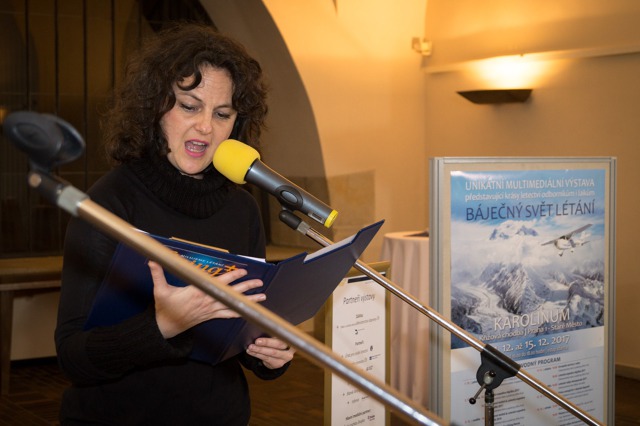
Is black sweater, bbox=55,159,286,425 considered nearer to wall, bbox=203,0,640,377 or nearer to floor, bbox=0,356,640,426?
floor, bbox=0,356,640,426

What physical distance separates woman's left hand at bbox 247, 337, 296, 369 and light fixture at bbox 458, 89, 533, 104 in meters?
5.17

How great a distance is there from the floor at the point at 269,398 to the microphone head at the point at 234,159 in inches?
Result: 137

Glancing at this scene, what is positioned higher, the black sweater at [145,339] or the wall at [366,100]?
the wall at [366,100]

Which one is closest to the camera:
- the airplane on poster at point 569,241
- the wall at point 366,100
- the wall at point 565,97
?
the airplane on poster at point 569,241

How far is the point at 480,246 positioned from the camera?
328 cm

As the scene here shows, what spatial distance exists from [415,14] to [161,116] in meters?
6.17

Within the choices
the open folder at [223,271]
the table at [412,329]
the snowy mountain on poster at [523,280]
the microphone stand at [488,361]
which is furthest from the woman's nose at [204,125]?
the table at [412,329]

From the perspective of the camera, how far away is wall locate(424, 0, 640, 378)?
6172 millimetres

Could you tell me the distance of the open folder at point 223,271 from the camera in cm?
149

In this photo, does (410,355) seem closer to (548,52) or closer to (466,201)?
(466,201)

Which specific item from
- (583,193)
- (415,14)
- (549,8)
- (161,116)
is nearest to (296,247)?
(415,14)

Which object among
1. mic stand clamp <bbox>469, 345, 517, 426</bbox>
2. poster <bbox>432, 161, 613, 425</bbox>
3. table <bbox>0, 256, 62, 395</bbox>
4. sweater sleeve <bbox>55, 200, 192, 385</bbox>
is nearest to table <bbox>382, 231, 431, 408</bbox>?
poster <bbox>432, 161, 613, 425</bbox>

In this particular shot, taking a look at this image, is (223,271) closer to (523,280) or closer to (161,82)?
(161,82)

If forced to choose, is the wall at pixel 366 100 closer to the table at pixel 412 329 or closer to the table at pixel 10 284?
the table at pixel 412 329
